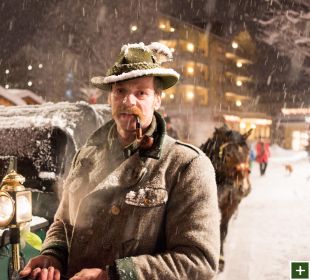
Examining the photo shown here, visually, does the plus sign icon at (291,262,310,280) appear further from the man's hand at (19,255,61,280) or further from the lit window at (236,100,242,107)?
the lit window at (236,100,242,107)

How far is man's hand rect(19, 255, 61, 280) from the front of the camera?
82.0 inches

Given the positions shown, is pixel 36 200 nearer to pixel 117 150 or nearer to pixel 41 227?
pixel 41 227

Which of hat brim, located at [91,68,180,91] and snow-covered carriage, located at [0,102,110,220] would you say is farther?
snow-covered carriage, located at [0,102,110,220]

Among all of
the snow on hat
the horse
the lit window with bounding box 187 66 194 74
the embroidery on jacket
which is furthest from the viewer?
the lit window with bounding box 187 66 194 74

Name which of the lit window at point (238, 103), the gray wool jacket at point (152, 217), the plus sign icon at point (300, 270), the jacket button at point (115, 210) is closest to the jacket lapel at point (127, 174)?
the gray wool jacket at point (152, 217)

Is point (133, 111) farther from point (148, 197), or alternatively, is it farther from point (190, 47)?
point (190, 47)

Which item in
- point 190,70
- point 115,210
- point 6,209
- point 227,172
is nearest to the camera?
point 115,210

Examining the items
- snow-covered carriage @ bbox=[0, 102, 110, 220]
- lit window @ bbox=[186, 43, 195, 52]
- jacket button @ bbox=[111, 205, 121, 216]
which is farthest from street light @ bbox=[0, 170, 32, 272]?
lit window @ bbox=[186, 43, 195, 52]

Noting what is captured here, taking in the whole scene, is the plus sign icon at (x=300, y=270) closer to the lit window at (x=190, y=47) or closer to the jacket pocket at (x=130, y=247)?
the jacket pocket at (x=130, y=247)

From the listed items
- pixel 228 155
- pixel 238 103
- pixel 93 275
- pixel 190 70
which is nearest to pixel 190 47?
pixel 190 70

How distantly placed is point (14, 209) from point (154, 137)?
3.84 ft

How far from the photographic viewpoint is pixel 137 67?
6.95ft

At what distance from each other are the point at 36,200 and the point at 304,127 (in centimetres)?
5412

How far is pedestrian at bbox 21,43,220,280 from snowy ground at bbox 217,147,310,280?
4690 mm
